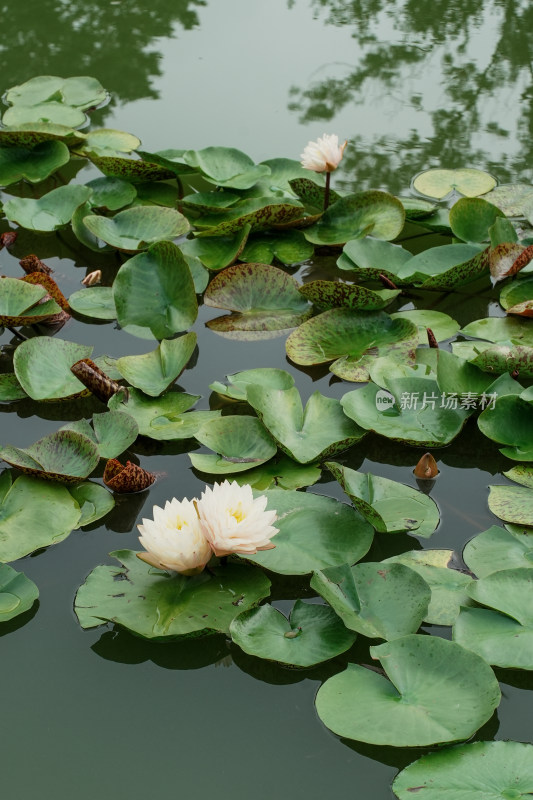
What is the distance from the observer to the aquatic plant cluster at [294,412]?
1.32 meters

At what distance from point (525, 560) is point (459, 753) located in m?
0.45

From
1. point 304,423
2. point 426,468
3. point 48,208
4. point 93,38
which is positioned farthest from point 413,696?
point 93,38

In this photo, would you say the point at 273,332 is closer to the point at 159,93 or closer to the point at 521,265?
the point at 521,265

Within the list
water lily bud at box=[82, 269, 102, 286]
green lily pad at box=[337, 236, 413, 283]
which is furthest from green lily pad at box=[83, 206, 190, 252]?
green lily pad at box=[337, 236, 413, 283]

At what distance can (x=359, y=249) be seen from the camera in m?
2.37

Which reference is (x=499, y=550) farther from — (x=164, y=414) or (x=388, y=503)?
(x=164, y=414)

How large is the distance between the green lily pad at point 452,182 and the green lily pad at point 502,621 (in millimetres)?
1683

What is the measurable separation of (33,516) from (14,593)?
7.6 inches

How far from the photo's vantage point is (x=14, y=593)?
57.3 inches

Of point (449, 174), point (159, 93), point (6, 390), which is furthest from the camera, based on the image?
point (159, 93)

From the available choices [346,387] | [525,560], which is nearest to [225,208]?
[346,387]

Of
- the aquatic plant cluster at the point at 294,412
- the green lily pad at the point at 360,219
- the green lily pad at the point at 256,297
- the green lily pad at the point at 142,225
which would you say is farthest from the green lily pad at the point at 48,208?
the green lily pad at the point at 360,219

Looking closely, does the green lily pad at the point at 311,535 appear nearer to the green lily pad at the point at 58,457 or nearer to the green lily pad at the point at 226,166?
the green lily pad at the point at 58,457

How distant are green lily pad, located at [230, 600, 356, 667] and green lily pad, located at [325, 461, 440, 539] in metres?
0.22
